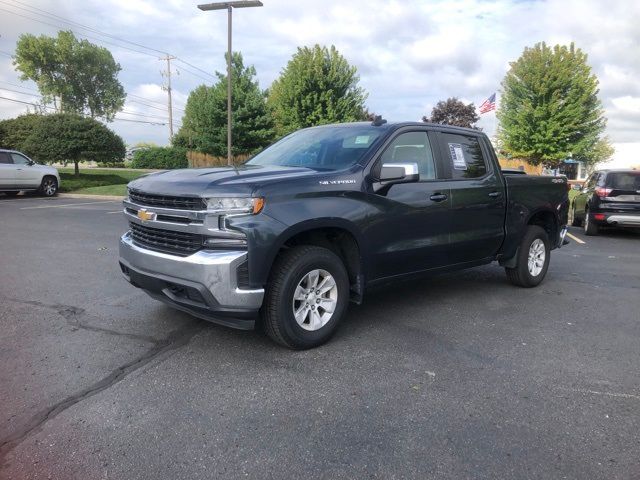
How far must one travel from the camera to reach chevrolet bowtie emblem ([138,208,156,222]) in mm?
3965

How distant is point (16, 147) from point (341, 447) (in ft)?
105

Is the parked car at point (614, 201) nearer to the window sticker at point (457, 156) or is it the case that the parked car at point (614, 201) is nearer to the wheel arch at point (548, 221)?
the wheel arch at point (548, 221)

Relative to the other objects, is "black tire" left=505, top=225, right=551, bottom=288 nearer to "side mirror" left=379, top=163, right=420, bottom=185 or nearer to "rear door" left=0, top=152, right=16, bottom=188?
"side mirror" left=379, top=163, right=420, bottom=185

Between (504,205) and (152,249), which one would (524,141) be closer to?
(504,205)

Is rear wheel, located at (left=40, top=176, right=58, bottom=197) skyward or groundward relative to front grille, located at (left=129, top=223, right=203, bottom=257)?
groundward

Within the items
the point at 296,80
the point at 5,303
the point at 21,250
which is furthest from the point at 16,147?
the point at 5,303

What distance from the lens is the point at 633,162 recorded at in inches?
A: 2160

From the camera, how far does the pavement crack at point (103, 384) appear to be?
8.98 ft

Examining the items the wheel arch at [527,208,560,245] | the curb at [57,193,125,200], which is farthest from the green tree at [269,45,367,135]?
the wheel arch at [527,208,560,245]

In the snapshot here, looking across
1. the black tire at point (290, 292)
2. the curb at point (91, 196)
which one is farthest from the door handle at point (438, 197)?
the curb at point (91, 196)

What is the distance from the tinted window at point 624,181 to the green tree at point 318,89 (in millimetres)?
20022

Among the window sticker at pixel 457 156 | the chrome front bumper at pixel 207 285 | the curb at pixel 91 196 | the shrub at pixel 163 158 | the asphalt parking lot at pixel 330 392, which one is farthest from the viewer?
the shrub at pixel 163 158

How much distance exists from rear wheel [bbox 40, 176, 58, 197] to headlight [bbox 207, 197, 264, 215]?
18.5 metres

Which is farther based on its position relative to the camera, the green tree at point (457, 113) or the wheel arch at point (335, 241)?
the green tree at point (457, 113)
